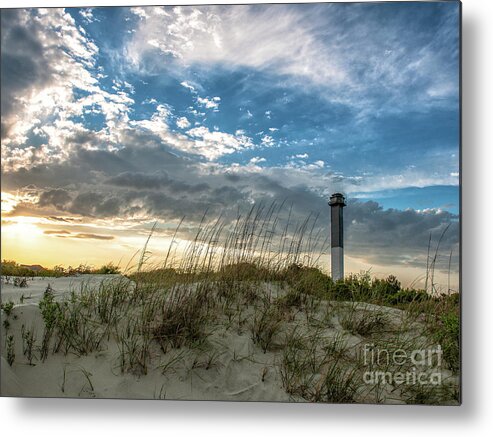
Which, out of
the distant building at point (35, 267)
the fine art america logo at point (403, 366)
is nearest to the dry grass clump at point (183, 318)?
the distant building at point (35, 267)

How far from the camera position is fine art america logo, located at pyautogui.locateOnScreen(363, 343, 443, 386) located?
307 cm

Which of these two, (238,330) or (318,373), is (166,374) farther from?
(318,373)

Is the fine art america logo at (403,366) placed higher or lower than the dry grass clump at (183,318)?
lower

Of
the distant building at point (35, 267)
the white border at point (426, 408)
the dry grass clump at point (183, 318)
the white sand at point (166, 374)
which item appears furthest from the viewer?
the distant building at point (35, 267)

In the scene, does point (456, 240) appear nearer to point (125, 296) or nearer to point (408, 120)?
point (408, 120)

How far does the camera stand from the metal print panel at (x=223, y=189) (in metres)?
3.14

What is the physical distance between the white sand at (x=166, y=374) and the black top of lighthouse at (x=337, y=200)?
96cm

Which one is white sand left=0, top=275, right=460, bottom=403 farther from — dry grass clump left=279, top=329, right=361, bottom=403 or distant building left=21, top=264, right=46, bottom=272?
distant building left=21, top=264, right=46, bottom=272

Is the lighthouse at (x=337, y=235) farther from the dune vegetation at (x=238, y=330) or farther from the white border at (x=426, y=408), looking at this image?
the white border at (x=426, y=408)

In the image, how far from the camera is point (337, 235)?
3379 millimetres

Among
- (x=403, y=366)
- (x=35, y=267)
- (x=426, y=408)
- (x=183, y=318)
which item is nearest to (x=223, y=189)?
(x=183, y=318)

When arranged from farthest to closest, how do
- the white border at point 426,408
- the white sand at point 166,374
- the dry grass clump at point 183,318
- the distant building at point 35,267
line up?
the distant building at point 35,267
the dry grass clump at point 183,318
the white sand at point 166,374
the white border at point 426,408

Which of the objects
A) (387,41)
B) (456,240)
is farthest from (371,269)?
(387,41)

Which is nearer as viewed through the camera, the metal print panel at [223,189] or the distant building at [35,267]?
the metal print panel at [223,189]
